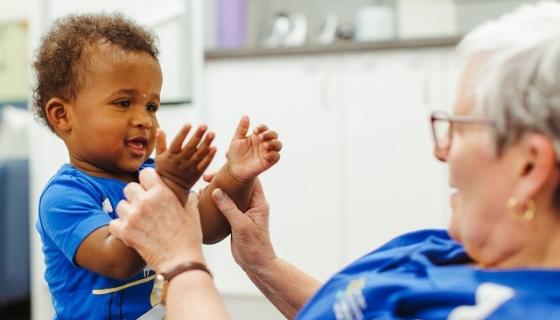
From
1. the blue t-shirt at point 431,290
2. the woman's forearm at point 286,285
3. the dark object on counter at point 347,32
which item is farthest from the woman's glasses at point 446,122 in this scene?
the dark object on counter at point 347,32

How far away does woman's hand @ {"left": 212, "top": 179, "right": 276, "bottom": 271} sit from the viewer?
1.15 metres

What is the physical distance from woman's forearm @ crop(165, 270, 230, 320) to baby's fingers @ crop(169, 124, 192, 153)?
15cm

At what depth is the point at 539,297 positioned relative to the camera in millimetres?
643

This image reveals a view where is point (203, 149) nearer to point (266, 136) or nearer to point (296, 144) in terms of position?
point (266, 136)

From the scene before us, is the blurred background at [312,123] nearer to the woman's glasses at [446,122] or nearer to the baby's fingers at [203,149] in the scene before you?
the baby's fingers at [203,149]

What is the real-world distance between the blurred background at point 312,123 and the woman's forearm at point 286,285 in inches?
55.0

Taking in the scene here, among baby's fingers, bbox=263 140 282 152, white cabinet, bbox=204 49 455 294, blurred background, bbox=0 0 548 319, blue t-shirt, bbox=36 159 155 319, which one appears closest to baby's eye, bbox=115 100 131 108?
blue t-shirt, bbox=36 159 155 319

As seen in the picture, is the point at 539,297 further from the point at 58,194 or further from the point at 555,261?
the point at 58,194

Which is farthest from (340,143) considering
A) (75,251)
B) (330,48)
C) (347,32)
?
(75,251)

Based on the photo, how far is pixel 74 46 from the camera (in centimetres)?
109

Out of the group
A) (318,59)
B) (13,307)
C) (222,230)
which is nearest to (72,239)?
(222,230)

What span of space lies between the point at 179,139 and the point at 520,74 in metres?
0.41

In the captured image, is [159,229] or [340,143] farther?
[340,143]

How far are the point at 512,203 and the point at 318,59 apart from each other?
2042 mm
